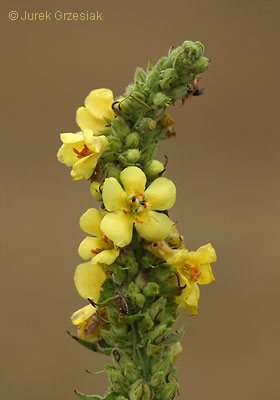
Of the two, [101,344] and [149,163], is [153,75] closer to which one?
[149,163]

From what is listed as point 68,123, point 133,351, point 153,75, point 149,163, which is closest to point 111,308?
point 133,351

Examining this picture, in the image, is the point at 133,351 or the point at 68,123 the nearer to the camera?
the point at 133,351

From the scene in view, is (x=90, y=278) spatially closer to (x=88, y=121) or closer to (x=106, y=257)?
(x=106, y=257)

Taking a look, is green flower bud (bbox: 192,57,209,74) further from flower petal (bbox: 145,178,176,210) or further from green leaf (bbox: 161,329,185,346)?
green leaf (bbox: 161,329,185,346)

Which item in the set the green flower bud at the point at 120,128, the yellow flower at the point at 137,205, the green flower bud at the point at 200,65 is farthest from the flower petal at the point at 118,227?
the green flower bud at the point at 200,65

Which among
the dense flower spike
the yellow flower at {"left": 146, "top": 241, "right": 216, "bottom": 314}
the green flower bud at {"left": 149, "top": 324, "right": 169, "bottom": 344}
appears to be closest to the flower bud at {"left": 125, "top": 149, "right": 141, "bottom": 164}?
the dense flower spike

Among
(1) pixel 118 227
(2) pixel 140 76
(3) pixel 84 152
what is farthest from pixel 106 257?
(2) pixel 140 76
